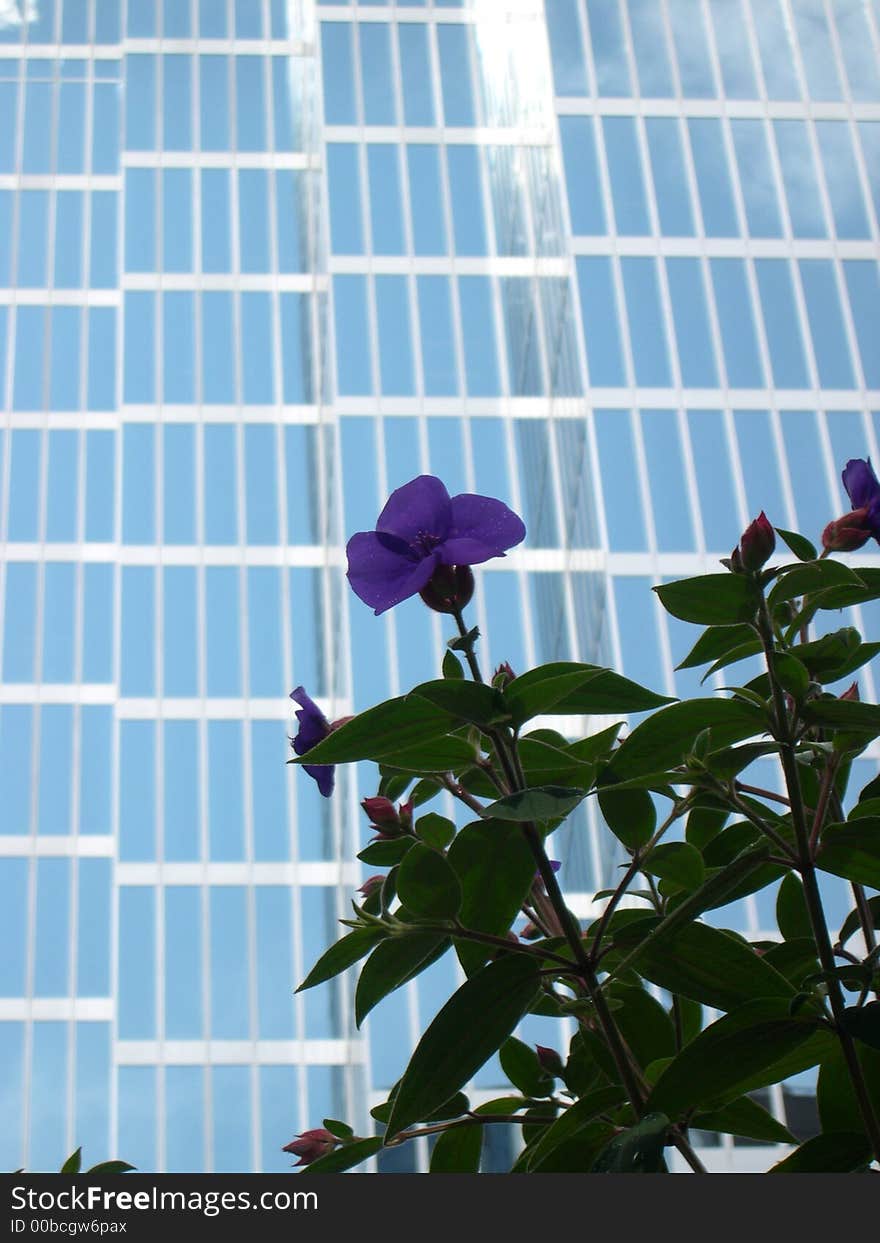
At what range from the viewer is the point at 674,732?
3.40 ft

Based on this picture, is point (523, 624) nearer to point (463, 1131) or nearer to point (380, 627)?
point (380, 627)

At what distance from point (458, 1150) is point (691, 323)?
2106cm

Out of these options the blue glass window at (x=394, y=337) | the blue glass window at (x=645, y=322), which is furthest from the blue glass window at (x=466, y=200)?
the blue glass window at (x=645, y=322)

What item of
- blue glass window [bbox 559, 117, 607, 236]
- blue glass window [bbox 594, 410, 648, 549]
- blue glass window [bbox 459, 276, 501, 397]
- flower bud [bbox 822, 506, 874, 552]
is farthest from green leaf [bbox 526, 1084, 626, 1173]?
blue glass window [bbox 459, 276, 501, 397]

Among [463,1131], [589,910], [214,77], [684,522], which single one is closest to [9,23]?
[214,77]

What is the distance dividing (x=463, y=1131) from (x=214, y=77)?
3407 cm

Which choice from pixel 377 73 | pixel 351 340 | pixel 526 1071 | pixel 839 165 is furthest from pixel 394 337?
pixel 526 1071

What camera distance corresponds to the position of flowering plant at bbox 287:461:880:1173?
955 mm

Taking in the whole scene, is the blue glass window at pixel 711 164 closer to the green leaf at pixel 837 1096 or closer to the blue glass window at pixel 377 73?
the blue glass window at pixel 377 73

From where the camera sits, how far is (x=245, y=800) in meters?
27.0

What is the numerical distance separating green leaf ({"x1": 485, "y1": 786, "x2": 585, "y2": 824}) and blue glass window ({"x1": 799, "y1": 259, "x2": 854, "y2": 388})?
21013 mm

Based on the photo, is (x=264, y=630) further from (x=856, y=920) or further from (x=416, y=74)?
(x=856, y=920)

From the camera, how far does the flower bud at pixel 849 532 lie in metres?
1.21

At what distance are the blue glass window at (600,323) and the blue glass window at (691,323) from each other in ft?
2.71
